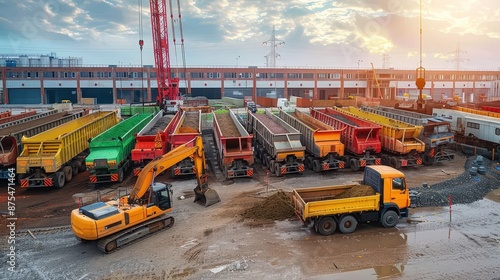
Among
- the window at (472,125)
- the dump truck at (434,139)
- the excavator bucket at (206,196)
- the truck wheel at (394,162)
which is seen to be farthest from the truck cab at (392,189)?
the window at (472,125)

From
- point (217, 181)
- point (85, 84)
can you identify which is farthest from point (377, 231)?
point (85, 84)

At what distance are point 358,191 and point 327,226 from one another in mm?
1672

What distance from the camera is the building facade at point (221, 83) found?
66.5 meters

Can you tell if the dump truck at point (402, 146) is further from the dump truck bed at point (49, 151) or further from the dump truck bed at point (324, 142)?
the dump truck bed at point (49, 151)

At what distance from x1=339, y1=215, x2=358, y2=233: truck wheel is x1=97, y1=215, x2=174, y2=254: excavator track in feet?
17.9

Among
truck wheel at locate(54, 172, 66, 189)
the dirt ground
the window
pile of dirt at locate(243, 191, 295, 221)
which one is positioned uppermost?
the window

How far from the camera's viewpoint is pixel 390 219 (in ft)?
40.7

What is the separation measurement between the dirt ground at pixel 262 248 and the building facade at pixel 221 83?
52.0m

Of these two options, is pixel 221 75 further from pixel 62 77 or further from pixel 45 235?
pixel 45 235

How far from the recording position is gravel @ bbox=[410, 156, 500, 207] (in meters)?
14.9

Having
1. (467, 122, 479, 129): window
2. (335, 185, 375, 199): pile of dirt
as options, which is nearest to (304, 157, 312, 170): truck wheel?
(335, 185, 375, 199): pile of dirt

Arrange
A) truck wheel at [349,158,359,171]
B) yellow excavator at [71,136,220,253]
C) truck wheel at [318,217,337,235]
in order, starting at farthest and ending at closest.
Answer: truck wheel at [349,158,359,171] < truck wheel at [318,217,337,235] < yellow excavator at [71,136,220,253]

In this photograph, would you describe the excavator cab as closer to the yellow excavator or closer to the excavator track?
the yellow excavator

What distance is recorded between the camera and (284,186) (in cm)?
1809
